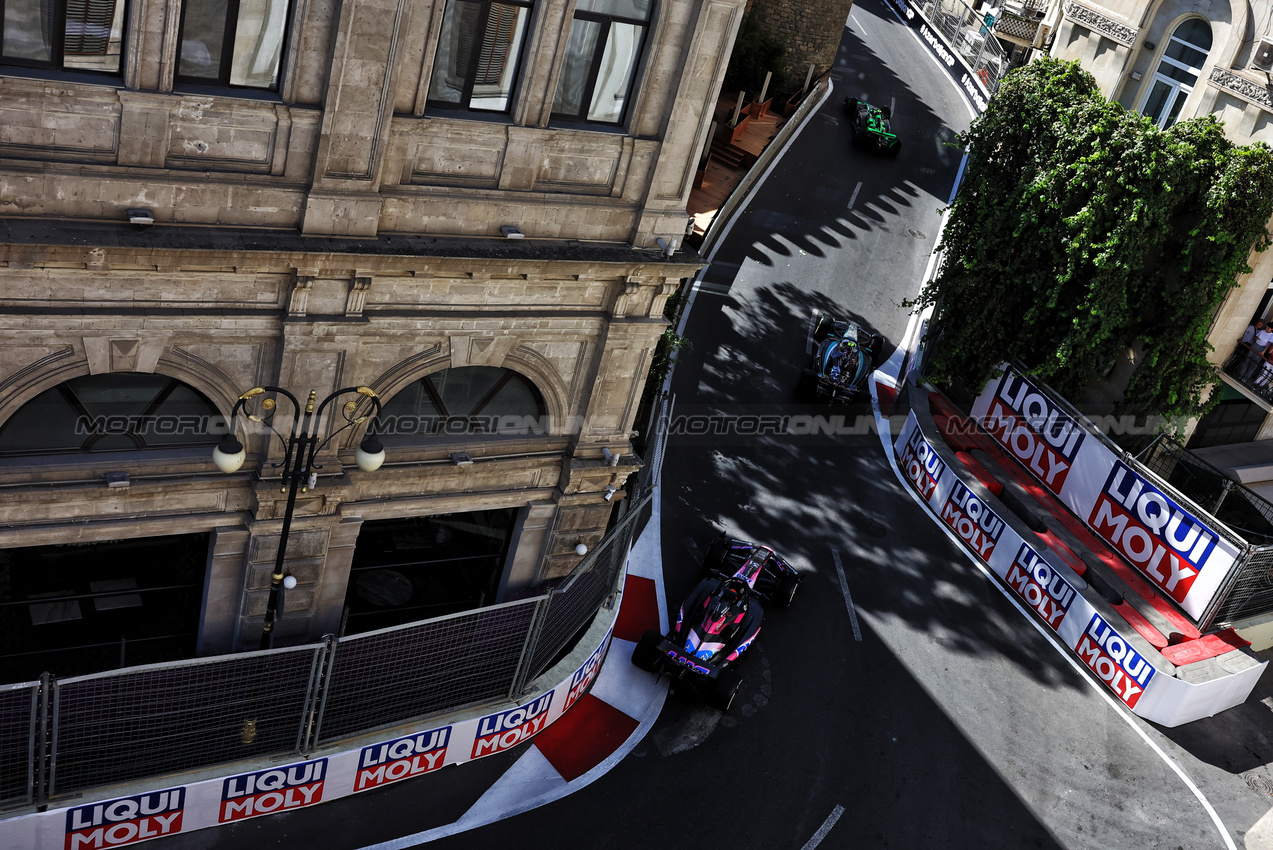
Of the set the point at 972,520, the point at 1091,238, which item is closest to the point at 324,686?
the point at 972,520

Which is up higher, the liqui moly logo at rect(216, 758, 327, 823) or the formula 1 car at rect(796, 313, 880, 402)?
the formula 1 car at rect(796, 313, 880, 402)

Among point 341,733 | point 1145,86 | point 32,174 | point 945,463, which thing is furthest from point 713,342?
point 32,174

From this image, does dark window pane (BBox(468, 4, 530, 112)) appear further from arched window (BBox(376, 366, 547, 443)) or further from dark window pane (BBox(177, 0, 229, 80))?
arched window (BBox(376, 366, 547, 443))

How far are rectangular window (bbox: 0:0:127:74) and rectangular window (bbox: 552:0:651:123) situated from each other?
17.1ft

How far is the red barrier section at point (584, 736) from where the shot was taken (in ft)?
57.3

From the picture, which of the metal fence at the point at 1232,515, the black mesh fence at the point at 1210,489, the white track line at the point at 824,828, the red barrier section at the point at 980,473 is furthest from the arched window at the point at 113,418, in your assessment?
the black mesh fence at the point at 1210,489

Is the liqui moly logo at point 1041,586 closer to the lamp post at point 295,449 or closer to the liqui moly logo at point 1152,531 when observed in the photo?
the liqui moly logo at point 1152,531

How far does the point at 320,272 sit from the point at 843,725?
37.7 feet

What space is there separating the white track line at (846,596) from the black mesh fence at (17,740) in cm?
1379

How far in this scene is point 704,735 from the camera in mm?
18531

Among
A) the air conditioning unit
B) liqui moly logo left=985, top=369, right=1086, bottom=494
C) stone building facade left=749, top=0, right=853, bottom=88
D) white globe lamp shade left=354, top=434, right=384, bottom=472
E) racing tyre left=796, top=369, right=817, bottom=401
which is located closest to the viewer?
white globe lamp shade left=354, top=434, right=384, bottom=472

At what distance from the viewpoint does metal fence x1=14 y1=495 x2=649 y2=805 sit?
43.2ft

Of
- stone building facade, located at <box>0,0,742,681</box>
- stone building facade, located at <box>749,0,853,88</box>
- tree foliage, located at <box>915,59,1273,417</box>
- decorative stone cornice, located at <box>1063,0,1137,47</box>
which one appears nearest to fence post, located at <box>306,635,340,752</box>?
stone building facade, located at <box>0,0,742,681</box>

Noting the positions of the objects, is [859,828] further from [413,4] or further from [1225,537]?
[413,4]
